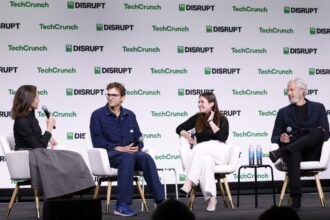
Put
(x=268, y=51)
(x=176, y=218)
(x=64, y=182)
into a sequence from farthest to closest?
(x=268, y=51) → (x=64, y=182) → (x=176, y=218)

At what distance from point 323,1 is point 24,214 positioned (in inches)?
200

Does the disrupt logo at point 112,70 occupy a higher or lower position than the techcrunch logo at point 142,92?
higher

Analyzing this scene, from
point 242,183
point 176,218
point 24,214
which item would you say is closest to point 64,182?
point 24,214

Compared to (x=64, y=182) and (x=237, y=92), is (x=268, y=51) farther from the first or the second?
(x=64, y=182)

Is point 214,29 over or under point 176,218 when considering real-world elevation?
over

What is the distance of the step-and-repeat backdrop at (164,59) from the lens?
9.01 metres

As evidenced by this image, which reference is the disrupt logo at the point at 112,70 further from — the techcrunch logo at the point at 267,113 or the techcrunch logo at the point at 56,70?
the techcrunch logo at the point at 267,113

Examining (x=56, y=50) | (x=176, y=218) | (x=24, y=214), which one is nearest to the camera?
(x=176, y=218)

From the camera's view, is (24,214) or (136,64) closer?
(24,214)

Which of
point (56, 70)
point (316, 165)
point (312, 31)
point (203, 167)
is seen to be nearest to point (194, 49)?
point (312, 31)

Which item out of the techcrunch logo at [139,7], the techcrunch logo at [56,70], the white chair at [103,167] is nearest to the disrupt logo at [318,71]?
the techcrunch logo at [139,7]

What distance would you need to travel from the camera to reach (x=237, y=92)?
9609mm

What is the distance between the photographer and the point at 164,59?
9.42 metres

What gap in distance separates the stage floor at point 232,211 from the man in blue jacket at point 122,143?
0.88ft
